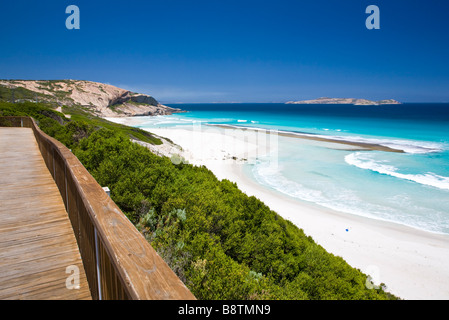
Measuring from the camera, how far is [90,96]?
9050 centimetres

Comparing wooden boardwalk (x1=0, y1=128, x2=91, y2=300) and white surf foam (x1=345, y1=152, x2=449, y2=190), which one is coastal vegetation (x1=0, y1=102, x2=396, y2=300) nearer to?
wooden boardwalk (x1=0, y1=128, x2=91, y2=300)

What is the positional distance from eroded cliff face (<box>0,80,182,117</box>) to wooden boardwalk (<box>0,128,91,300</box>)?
7166cm

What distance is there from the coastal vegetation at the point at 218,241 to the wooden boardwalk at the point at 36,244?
1.51 m

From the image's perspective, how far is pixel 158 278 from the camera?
1.36 metres

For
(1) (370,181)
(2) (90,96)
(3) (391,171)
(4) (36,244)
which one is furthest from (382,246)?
(2) (90,96)

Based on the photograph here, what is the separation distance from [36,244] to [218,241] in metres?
3.55

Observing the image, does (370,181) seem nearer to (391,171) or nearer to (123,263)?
(391,171)

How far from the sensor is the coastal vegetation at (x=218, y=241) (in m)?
4.46

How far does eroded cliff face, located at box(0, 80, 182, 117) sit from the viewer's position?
238ft

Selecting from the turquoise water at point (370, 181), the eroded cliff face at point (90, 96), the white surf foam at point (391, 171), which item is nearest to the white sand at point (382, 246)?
the turquoise water at point (370, 181)
